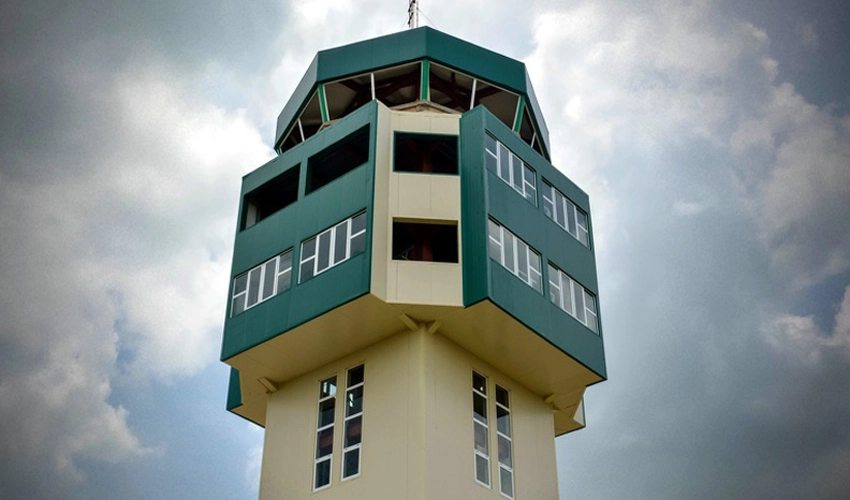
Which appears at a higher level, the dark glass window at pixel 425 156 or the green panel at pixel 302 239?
the dark glass window at pixel 425 156

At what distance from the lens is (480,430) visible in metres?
32.8

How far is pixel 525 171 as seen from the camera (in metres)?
36.4

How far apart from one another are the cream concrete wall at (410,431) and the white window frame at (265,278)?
10.7ft

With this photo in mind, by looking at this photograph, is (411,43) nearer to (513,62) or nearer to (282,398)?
Answer: (513,62)

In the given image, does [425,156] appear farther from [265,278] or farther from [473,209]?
[265,278]

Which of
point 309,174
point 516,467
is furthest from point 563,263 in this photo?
point 309,174

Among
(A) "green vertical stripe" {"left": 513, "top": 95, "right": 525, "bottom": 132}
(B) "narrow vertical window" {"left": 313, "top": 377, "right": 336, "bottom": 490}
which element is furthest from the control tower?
(A) "green vertical stripe" {"left": 513, "top": 95, "right": 525, "bottom": 132}

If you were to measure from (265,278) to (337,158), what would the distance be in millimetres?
5884

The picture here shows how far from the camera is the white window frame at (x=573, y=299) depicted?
35.0 meters

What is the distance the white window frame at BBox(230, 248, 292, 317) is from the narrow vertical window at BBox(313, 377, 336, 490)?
372 centimetres

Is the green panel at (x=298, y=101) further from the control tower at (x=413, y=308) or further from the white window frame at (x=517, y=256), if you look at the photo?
the white window frame at (x=517, y=256)

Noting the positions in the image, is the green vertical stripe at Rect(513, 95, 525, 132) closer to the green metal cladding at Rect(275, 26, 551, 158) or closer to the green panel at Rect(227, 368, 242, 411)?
the green metal cladding at Rect(275, 26, 551, 158)

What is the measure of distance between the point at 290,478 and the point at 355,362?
4.52 m

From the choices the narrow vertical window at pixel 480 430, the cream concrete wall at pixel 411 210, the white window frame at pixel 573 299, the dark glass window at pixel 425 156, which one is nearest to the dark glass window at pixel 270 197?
the dark glass window at pixel 425 156
